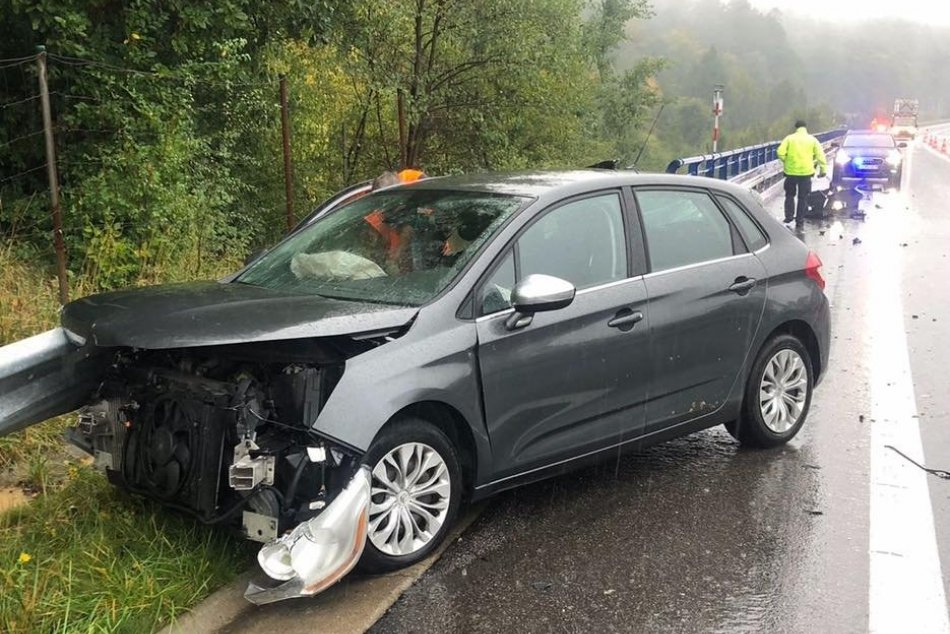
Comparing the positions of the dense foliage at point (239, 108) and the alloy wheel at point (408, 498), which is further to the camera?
the dense foliage at point (239, 108)

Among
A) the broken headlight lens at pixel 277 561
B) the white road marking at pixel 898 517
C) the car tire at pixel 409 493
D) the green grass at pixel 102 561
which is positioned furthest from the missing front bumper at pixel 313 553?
the white road marking at pixel 898 517

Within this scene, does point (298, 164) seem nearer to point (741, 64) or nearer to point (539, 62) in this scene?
point (539, 62)

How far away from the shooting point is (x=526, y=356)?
4102 millimetres

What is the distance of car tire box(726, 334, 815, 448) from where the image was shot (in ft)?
17.3

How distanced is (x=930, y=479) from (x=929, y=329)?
4019mm

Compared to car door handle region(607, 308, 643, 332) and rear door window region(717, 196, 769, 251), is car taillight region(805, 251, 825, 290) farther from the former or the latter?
car door handle region(607, 308, 643, 332)

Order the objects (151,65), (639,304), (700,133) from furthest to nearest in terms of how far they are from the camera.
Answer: (700,133)
(151,65)
(639,304)

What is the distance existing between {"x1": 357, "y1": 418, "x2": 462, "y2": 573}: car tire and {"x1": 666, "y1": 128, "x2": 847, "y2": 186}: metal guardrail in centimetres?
1063

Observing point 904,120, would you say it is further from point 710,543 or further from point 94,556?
point 94,556

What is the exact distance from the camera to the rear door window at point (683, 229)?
484cm

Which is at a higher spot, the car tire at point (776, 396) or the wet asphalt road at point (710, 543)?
the car tire at point (776, 396)

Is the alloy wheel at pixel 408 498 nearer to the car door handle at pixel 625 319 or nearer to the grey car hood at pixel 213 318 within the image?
the grey car hood at pixel 213 318

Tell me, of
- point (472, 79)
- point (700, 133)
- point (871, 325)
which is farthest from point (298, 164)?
point (700, 133)

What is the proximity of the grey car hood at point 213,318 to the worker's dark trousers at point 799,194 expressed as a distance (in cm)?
1387
